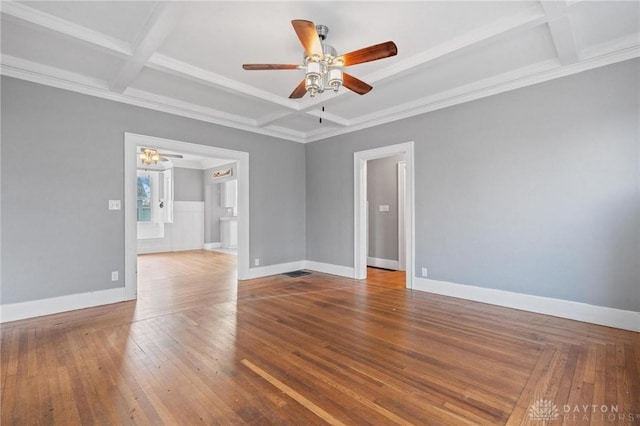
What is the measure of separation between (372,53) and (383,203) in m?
4.45

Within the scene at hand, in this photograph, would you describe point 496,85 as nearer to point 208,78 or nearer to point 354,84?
point 354,84

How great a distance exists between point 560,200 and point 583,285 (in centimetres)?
95

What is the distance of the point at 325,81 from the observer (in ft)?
10.1

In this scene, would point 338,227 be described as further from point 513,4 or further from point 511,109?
point 513,4

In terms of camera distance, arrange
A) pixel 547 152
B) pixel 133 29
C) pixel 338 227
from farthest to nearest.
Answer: pixel 338 227 → pixel 547 152 → pixel 133 29

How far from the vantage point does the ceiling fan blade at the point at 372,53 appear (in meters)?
2.28

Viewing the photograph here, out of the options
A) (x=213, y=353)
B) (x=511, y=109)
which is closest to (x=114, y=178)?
(x=213, y=353)

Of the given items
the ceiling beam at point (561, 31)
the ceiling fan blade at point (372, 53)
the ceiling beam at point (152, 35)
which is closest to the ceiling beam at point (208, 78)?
the ceiling beam at point (152, 35)

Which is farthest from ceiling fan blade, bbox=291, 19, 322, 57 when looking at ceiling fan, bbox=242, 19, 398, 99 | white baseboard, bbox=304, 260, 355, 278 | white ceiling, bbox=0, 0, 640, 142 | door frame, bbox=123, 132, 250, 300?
white baseboard, bbox=304, 260, 355, 278

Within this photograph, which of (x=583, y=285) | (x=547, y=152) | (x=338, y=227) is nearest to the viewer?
(x=583, y=285)

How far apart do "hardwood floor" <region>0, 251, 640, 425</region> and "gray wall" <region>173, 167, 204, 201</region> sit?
21.3ft

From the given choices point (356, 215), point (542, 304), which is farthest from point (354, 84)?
point (542, 304)

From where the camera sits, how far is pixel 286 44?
2980 mm

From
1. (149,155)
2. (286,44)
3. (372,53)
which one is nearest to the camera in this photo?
(372,53)
